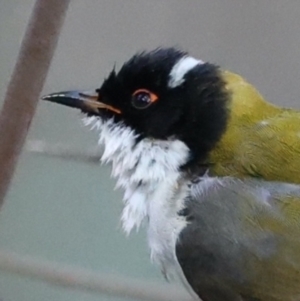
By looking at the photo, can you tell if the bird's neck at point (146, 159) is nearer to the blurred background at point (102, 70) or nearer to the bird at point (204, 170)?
the bird at point (204, 170)

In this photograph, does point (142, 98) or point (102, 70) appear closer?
point (142, 98)

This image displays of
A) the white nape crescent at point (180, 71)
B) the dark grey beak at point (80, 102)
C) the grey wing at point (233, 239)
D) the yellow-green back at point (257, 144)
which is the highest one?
the white nape crescent at point (180, 71)

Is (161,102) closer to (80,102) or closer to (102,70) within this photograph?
(80,102)

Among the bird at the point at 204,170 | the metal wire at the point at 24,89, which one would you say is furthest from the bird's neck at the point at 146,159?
the metal wire at the point at 24,89

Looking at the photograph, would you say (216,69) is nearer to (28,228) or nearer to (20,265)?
(20,265)

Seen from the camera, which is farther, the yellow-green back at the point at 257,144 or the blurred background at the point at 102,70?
the blurred background at the point at 102,70

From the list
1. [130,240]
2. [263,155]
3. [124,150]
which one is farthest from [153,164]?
[130,240]

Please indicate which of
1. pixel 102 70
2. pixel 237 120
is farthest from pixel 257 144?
pixel 102 70
